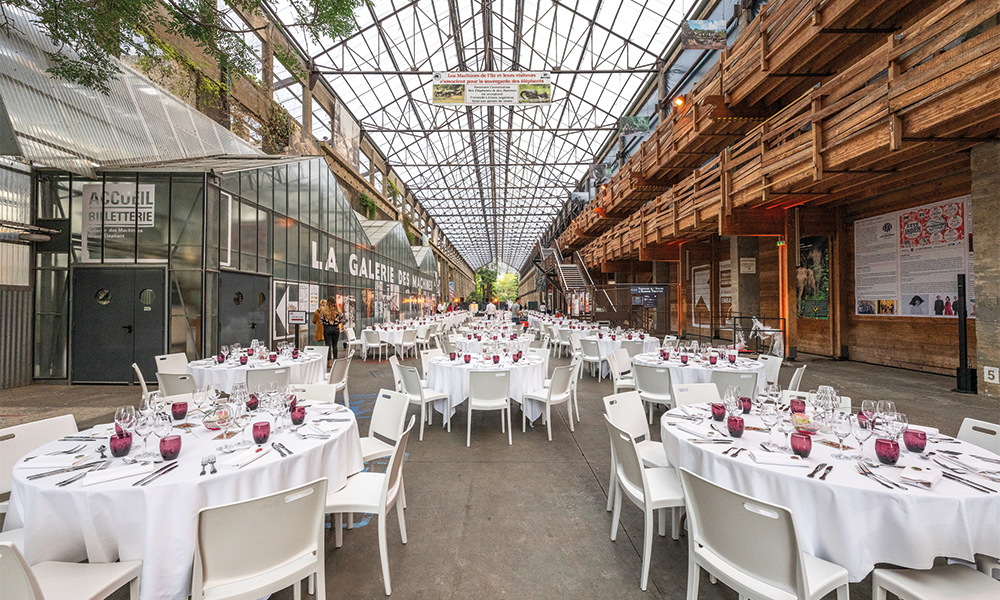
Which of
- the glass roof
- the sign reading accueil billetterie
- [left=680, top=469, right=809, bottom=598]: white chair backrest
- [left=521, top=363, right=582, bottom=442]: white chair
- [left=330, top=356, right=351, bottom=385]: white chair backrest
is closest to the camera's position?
[left=680, top=469, right=809, bottom=598]: white chair backrest

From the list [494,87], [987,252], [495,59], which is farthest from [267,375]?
[495,59]

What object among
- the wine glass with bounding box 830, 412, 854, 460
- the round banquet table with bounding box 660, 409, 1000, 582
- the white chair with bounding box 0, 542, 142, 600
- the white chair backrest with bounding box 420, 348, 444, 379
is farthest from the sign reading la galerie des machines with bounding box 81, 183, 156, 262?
the wine glass with bounding box 830, 412, 854, 460

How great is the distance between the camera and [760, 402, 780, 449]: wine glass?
2572 millimetres

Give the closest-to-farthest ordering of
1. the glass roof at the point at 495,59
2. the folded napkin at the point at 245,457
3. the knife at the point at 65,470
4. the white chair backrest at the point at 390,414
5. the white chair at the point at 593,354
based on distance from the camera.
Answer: the knife at the point at 65,470
the folded napkin at the point at 245,457
the white chair backrest at the point at 390,414
the white chair at the point at 593,354
the glass roof at the point at 495,59

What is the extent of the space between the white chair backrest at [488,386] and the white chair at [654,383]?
69.7 inches

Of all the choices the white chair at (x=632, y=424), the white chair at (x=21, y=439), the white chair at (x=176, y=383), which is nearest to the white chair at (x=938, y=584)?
the white chair at (x=632, y=424)

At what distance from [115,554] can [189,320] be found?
7.61 meters

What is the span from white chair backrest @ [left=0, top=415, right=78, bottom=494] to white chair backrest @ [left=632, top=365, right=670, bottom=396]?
5.48 m

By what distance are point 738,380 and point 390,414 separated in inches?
160

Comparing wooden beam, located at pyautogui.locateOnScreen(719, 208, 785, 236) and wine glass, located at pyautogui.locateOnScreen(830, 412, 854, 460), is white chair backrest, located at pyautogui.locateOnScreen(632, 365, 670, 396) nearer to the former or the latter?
wine glass, located at pyautogui.locateOnScreen(830, 412, 854, 460)

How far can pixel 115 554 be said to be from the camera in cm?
194

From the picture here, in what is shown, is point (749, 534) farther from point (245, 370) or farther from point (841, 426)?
point (245, 370)

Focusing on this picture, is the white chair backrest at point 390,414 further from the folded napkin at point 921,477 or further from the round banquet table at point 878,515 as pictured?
the folded napkin at point 921,477

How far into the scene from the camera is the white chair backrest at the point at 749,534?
164 cm
